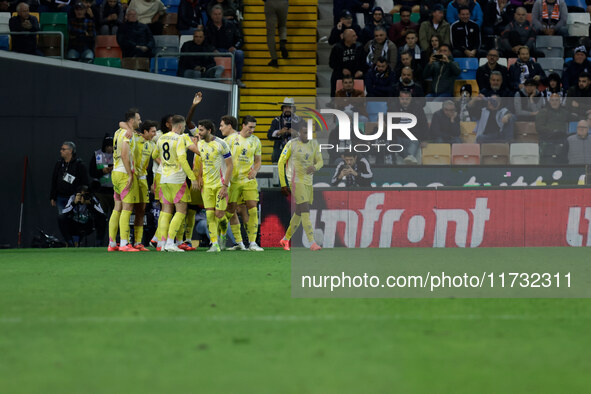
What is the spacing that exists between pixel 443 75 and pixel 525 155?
2750 millimetres

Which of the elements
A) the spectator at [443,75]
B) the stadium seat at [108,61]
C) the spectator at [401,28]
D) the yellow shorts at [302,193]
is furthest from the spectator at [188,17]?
the yellow shorts at [302,193]

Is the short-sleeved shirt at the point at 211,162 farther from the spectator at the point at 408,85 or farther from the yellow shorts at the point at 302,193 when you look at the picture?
the spectator at the point at 408,85

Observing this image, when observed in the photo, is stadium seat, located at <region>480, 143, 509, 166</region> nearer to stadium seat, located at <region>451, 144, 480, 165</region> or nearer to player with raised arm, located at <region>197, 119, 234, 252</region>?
stadium seat, located at <region>451, 144, 480, 165</region>

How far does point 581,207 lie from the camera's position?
616 inches

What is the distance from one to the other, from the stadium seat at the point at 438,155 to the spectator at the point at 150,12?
7.12m

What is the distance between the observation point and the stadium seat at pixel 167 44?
19.2 m

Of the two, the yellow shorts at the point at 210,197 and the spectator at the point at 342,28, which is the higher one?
the spectator at the point at 342,28

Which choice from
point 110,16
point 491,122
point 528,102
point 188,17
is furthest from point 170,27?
point 528,102

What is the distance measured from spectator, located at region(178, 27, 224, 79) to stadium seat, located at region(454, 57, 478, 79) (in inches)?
200

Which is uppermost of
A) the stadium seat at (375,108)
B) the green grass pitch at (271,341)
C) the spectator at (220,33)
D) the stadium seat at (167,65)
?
the spectator at (220,33)

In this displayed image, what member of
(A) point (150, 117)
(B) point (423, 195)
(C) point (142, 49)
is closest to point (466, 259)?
(B) point (423, 195)

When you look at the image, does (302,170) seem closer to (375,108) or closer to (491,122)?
(375,108)

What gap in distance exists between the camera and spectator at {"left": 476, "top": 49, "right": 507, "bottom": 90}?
17.6 meters

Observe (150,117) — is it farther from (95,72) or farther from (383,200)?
(383,200)
